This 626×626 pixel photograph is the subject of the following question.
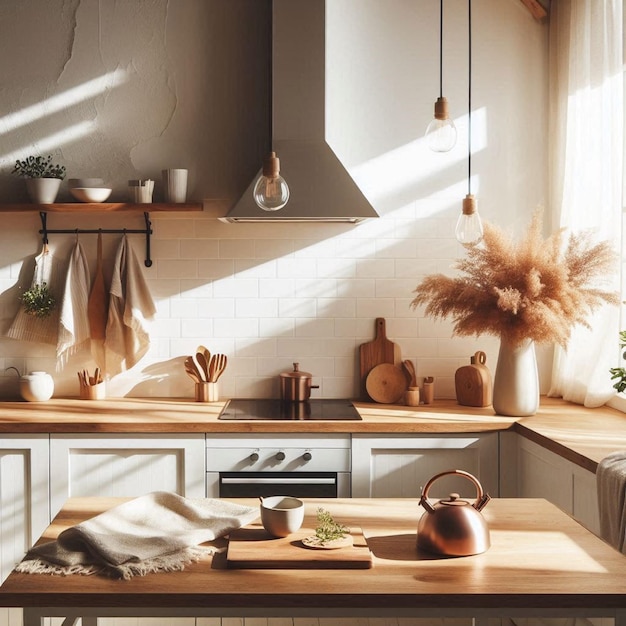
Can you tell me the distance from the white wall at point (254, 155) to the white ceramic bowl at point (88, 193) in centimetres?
19

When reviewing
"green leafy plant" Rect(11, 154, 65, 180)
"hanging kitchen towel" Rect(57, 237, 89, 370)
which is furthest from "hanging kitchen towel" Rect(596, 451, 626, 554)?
"green leafy plant" Rect(11, 154, 65, 180)

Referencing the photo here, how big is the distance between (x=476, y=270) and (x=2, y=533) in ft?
8.69

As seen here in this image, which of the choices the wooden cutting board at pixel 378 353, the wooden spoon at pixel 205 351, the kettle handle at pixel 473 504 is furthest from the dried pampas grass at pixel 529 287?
the kettle handle at pixel 473 504

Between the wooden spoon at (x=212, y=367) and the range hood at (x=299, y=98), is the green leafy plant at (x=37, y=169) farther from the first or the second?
the wooden spoon at (x=212, y=367)

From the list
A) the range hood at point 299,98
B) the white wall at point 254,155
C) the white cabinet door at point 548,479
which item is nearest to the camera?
the white cabinet door at point 548,479

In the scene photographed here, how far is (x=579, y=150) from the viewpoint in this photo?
415 centimetres


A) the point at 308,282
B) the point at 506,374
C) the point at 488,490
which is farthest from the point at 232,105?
the point at 488,490

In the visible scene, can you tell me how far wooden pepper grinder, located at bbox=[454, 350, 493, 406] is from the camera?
14.1 ft

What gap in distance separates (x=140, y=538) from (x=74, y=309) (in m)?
2.66

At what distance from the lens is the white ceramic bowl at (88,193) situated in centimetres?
432

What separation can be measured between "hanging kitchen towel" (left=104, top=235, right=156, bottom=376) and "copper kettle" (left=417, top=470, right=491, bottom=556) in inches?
110

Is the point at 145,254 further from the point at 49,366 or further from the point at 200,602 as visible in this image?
the point at 200,602

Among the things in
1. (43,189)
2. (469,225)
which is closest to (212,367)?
(43,189)

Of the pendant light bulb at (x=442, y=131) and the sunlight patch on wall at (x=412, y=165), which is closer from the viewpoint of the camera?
the pendant light bulb at (x=442, y=131)
